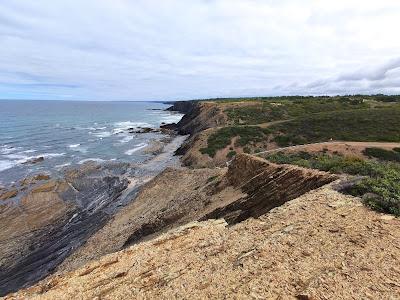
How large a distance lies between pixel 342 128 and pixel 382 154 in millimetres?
19882

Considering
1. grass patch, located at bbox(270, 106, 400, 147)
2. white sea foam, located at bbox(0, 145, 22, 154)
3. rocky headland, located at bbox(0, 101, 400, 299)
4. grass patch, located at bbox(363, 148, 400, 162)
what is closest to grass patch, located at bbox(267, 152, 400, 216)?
rocky headland, located at bbox(0, 101, 400, 299)

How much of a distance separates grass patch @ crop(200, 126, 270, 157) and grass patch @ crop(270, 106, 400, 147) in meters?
2.87

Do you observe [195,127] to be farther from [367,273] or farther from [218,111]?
[367,273]

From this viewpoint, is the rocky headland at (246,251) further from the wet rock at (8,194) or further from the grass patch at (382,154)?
the grass patch at (382,154)

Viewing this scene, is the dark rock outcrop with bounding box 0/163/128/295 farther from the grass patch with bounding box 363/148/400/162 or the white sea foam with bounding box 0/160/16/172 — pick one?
the grass patch with bounding box 363/148/400/162

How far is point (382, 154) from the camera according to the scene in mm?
40781

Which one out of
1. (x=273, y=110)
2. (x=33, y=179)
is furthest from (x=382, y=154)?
(x=273, y=110)

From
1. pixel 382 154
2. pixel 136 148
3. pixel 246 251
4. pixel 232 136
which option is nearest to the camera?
pixel 246 251

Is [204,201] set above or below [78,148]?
above

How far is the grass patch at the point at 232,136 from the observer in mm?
52344

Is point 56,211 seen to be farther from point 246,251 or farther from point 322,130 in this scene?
point 322,130

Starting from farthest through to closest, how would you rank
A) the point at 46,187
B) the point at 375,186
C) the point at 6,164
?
the point at 6,164, the point at 46,187, the point at 375,186

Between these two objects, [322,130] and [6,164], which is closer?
[6,164]

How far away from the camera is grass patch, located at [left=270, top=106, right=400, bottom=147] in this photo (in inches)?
2180
